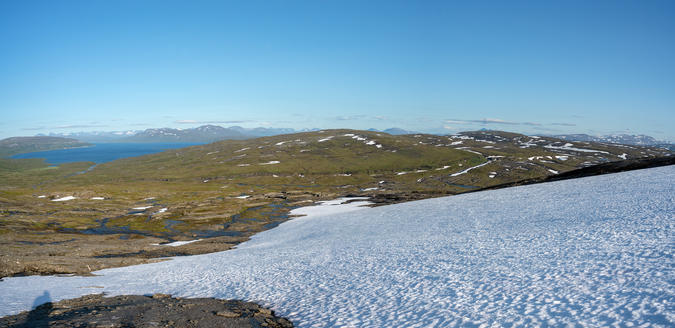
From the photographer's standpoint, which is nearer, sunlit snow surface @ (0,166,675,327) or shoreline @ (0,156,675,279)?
sunlit snow surface @ (0,166,675,327)

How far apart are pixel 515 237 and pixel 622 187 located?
25.6 meters

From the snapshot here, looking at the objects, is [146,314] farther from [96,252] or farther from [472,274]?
[96,252]

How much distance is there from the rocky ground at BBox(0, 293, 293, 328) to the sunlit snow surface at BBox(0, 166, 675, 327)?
4.26 ft

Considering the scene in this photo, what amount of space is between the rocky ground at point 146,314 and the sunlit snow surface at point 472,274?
1.30 metres

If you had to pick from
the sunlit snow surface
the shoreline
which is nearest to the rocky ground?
the sunlit snow surface

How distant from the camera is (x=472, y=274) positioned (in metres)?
18.6

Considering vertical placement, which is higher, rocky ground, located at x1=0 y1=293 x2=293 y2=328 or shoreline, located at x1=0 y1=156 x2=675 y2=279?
rocky ground, located at x1=0 y1=293 x2=293 y2=328

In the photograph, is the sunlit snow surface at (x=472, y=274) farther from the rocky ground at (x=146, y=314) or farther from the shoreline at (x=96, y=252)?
the shoreline at (x=96, y=252)

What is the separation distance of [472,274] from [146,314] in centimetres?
1873

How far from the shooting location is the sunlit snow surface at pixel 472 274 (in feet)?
44.4

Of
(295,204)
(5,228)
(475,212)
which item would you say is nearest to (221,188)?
(295,204)

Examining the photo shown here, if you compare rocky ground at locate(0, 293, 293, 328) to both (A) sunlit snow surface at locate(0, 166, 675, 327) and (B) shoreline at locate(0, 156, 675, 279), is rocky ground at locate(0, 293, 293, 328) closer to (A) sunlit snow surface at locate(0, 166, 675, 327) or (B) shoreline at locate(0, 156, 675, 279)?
(A) sunlit snow surface at locate(0, 166, 675, 327)

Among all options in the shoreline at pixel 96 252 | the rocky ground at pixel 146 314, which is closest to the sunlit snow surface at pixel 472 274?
the rocky ground at pixel 146 314

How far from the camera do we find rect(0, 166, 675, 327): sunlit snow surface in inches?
532
